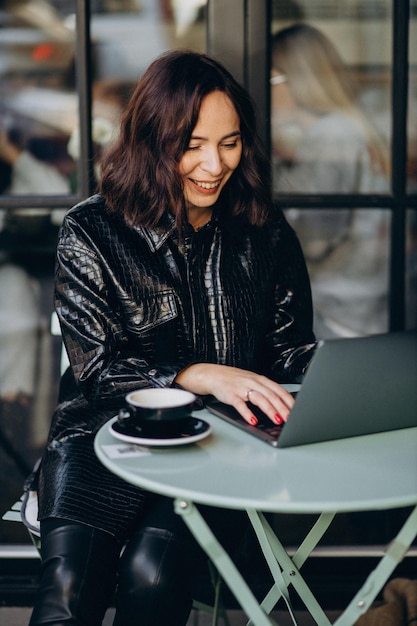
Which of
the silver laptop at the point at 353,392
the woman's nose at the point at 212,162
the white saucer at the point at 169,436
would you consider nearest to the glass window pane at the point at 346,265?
the woman's nose at the point at 212,162

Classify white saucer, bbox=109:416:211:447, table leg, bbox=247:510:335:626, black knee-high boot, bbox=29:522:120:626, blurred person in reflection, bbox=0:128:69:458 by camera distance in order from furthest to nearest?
blurred person in reflection, bbox=0:128:69:458 → table leg, bbox=247:510:335:626 → black knee-high boot, bbox=29:522:120:626 → white saucer, bbox=109:416:211:447

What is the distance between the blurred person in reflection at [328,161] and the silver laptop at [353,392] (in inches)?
50.3

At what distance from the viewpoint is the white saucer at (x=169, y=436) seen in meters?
1.58

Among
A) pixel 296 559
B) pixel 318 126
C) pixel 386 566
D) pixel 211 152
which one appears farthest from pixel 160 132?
pixel 386 566

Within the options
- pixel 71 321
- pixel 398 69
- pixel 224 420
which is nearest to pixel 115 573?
pixel 224 420

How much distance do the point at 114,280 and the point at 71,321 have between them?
6.4 inches

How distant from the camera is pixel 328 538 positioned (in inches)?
119

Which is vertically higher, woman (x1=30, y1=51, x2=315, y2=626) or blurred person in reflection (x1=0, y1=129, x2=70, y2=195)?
blurred person in reflection (x1=0, y1=129, x2=70, y2=195)

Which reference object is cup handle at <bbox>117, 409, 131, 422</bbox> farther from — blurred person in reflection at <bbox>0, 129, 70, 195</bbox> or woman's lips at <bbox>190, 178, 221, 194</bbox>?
blurred person in reflection at <bbox>0, 129, 70, 195</bbox>

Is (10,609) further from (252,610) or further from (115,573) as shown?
(252,610)

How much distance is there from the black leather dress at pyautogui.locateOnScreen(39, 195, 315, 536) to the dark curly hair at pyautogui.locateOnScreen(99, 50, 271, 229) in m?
0.05

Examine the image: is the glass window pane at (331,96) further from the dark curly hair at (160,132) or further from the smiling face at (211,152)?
the smiling face at (211,152)

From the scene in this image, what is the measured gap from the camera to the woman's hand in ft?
5.83

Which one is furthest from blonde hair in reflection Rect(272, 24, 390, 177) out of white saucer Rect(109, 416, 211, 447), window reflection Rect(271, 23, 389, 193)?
white saucer Rect(109, 416, 211, 447)
